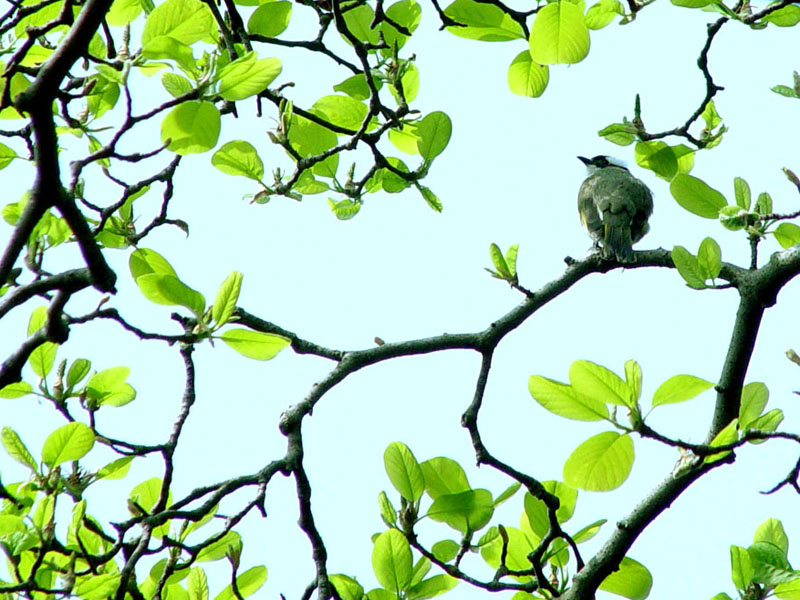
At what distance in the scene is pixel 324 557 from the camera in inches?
123

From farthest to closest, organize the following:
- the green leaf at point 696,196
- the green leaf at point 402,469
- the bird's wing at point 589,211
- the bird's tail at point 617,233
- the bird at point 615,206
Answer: the bird's wing at point 589,211 → the bird at point 615,206 → the bird's tail at point 617,233 → the green leaf at point 696,196 → the green leaf at point 402,469

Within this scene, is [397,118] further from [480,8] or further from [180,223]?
[180,223]

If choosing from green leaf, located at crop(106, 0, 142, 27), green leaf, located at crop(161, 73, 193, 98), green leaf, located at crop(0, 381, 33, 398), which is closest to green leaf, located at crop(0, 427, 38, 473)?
green leaf, located at crop(0, 381, 33, 398)

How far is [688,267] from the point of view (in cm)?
336

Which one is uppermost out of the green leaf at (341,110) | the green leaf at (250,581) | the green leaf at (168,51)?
the green leaf at (341,110)

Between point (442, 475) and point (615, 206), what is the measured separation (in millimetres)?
5339

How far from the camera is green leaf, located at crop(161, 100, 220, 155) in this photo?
2.75 m

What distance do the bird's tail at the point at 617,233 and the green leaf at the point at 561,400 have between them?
11.3 feet

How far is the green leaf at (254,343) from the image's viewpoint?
9.87ft

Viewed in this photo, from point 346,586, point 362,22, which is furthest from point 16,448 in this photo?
point 362,22

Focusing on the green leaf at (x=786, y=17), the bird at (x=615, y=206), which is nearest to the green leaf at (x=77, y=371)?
A: the green leaf at (x=786, y=17)

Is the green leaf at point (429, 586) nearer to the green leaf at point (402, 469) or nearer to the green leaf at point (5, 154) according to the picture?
the green leaf at point (402, 469)

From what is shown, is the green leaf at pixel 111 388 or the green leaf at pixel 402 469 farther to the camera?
the green leaf at pixel 111 388

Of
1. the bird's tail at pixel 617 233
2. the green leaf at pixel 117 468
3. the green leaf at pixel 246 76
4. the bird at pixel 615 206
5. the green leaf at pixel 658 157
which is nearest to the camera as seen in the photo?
the green leaf at pixel 246 76
